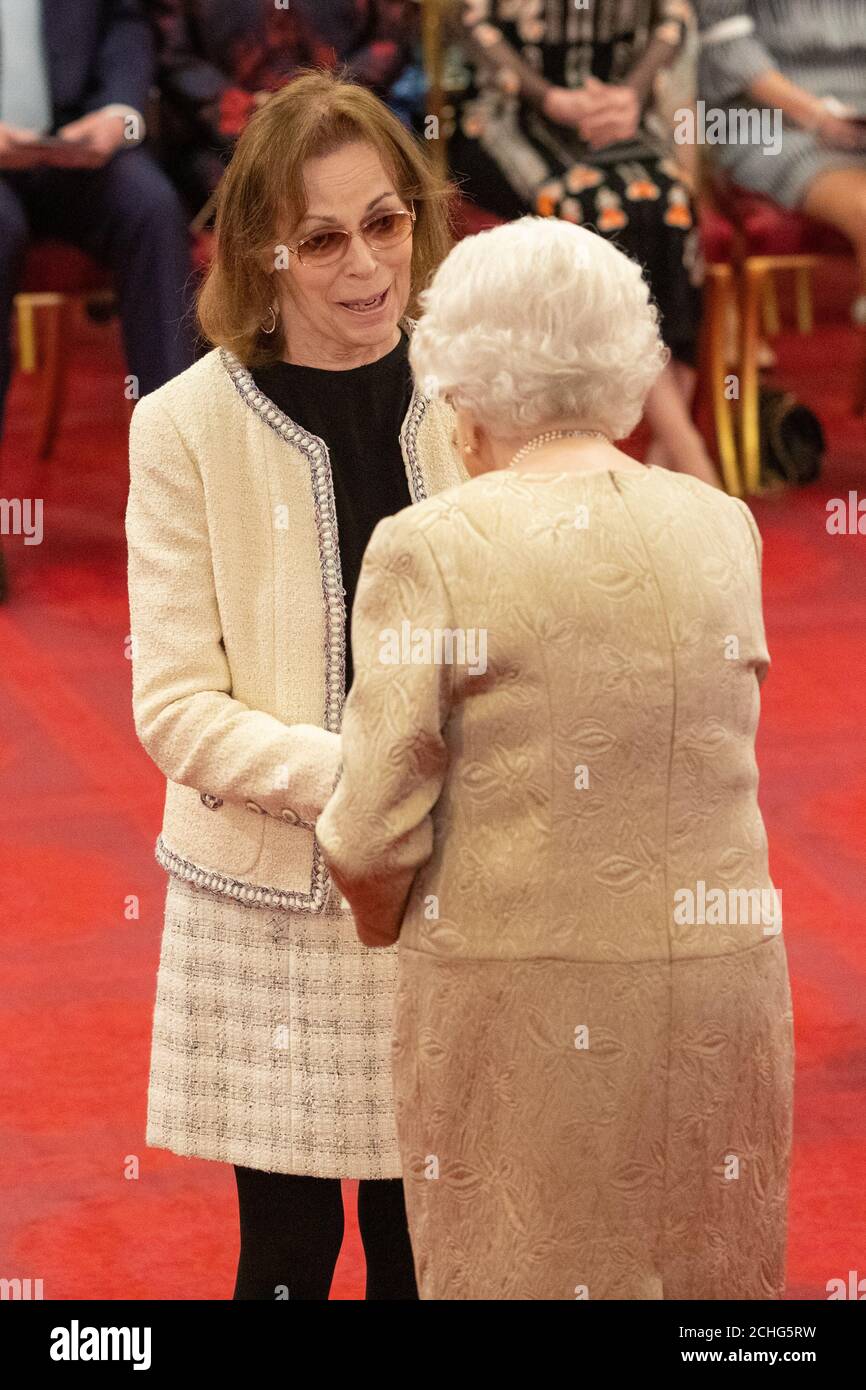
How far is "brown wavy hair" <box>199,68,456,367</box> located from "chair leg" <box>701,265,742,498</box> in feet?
13.2

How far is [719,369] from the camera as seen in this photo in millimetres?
6402

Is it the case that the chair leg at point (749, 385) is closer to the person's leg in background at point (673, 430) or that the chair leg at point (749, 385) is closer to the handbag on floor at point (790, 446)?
the handbag on floor at point (790, 446)

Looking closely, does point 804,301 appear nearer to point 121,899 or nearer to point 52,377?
point 52,377

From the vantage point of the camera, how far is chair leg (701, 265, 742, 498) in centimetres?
625

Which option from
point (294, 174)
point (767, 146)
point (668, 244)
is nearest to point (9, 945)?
point (294, 174)

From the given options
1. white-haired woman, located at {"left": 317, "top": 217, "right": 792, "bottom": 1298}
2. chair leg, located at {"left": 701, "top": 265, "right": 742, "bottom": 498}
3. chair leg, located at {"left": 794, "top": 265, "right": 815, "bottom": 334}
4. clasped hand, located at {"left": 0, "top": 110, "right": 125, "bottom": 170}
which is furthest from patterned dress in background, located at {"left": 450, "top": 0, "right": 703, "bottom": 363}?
white-haired woman, located at {"left": 317, "top": 217, "right": 792, "bottom": 1298}

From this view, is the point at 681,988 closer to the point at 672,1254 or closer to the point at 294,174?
the point at 672,1254

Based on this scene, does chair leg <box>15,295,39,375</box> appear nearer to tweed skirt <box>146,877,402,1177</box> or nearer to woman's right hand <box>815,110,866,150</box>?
woman's right hand <box>815,110,866,150</box>

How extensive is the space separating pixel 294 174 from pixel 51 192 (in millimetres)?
3605

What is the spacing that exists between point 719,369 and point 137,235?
71.5 inches

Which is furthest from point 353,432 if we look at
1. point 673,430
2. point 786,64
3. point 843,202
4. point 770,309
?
point 770,309

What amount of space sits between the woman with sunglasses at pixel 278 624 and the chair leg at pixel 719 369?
4023 mm

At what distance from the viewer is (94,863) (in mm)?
4230

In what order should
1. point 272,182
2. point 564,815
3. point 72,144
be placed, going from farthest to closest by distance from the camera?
point 72,144
point 272,182
point 564,815
